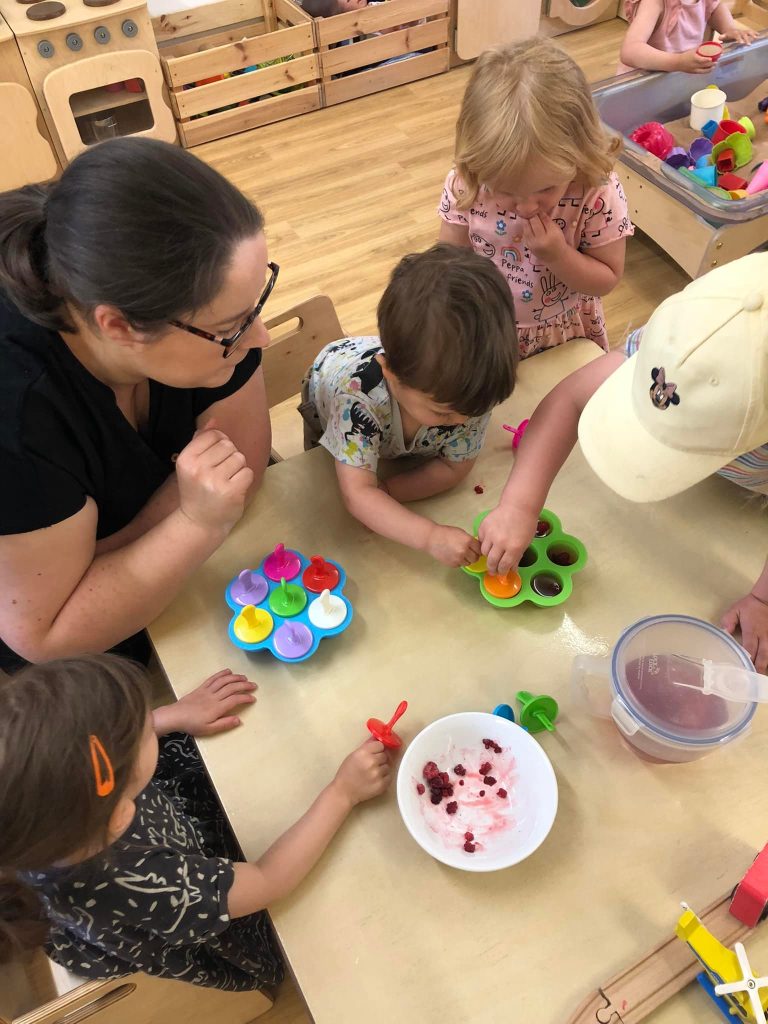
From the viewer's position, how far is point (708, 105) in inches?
89.1

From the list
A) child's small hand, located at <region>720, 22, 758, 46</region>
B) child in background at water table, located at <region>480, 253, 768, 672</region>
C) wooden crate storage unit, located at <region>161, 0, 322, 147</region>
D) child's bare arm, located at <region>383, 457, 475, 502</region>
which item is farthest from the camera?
wooden crate storage unit, located at <region>161, 0, 322, 147</region>

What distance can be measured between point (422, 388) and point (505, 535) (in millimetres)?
199

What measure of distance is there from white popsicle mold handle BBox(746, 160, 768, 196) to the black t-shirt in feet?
5.99

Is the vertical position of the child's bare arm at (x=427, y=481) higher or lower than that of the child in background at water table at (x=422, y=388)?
lower

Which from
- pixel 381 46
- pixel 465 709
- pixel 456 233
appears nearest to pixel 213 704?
pixel 465 709

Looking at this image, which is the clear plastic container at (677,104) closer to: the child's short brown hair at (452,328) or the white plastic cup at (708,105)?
the white plastic cup at (708,105)

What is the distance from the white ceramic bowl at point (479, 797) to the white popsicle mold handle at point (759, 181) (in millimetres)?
1881

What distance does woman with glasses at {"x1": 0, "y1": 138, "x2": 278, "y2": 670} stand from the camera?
0.71 metres

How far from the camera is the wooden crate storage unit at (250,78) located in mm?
2676

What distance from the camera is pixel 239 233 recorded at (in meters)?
0.75

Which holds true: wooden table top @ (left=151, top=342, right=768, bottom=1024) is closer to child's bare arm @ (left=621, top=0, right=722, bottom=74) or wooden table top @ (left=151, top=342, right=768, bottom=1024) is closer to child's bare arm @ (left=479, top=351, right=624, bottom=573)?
child's bare arm @ (left=479, top=351, right=624, bottom=573)

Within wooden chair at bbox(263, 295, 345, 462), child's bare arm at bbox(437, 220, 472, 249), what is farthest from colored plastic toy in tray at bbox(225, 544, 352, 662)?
child's bare arm at bbox(437, 220, 472, 249)

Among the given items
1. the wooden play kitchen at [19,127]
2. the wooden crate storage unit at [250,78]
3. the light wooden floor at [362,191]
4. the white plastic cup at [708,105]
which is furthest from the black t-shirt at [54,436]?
the wooden crate storage unit at [250,78]

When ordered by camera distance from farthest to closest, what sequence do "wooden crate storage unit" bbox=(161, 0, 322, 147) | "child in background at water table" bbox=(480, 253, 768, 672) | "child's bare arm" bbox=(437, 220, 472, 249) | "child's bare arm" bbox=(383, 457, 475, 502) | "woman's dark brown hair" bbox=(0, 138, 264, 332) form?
"wooden crate storage unit" bbox=(161, 0, 322, 147)
"child's bare arm" bbox=(437, 220, 472, 249)
"child's bare arm" bbox=(383, 457, 475, 502)
"woman's dark brown hair" bbox=(0, 138, 264, 332)
"child in background at water table" bbox=(480, 253, 768, 672)
